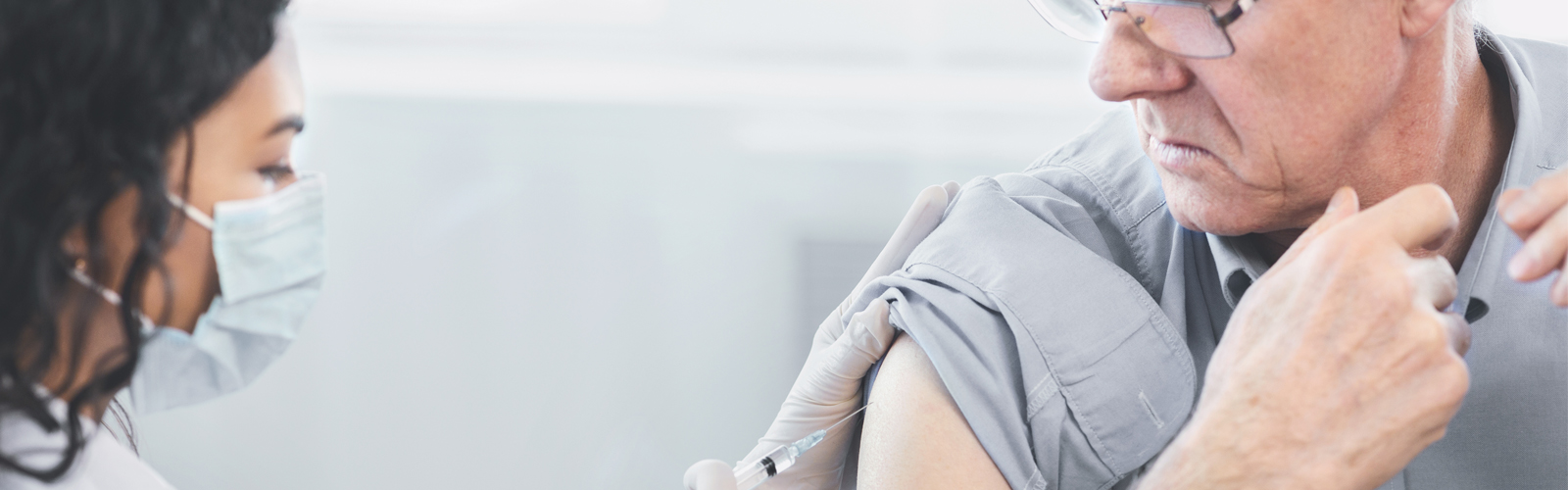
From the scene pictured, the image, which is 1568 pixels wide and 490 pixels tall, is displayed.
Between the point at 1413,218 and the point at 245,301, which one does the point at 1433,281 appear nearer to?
the point at 1413,218

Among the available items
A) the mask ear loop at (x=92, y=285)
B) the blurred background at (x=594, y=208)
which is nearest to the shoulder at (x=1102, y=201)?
the mask ear loop at (x=92, y=285)

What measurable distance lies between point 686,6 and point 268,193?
1321 millimetres

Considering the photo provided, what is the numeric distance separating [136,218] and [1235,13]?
0.90 m

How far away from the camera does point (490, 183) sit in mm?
2199

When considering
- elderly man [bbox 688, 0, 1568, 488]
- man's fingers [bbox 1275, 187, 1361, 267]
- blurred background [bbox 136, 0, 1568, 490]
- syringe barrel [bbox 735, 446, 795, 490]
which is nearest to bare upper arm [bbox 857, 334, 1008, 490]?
elderly man [bbox 688, 0, 1568, 488]

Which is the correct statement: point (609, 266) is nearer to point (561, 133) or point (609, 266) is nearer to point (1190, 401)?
point (561, 133)

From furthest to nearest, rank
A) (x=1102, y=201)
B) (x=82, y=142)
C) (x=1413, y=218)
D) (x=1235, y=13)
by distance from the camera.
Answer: (x=1102, y=201) < (x=1235, y=13) < (x=1413, y=218) < (x=82, y=142)

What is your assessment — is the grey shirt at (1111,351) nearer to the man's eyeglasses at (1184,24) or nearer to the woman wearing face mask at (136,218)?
the man's eyeglasses at (1184,24)

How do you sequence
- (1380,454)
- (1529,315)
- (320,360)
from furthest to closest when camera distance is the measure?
1. (320,360)
2. (1529,315)
3. (1380,454)

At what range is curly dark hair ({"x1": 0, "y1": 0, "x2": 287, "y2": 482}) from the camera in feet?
2.20

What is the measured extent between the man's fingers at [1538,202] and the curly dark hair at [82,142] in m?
1.00

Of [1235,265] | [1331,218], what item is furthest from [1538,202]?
[1235,265]

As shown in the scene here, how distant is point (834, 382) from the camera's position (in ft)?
3.55

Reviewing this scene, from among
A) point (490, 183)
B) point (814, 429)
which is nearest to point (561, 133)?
point (490, 183)
